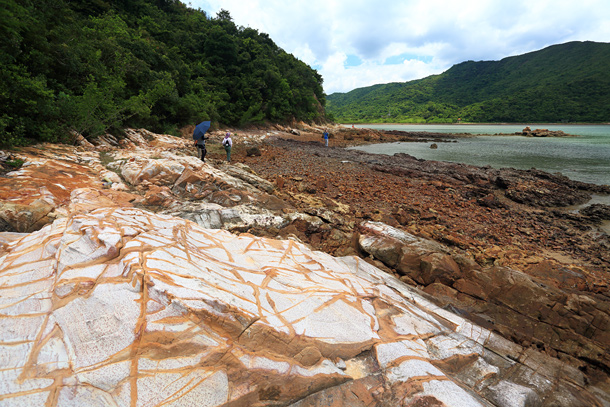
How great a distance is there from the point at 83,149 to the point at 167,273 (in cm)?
1240

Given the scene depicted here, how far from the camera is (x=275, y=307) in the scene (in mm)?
3250

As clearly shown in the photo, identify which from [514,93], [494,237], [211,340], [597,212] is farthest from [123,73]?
[514,93]

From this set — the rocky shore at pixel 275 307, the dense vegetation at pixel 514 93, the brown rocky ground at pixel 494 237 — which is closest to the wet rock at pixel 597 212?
the brown rocky ground at pixel 494 237

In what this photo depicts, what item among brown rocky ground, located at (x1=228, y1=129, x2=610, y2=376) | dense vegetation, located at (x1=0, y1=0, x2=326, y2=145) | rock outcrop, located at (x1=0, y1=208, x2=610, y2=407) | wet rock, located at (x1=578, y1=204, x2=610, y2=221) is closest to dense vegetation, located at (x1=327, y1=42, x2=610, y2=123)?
dense vegetation, located at (x1=0, y1=0, x2=326, y2=145)

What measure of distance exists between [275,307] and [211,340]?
0.91 meters

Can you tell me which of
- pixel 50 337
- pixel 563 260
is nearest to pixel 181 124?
pixel 50 337

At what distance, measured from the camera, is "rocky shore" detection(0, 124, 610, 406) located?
234 centimetres

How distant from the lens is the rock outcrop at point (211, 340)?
2.19m

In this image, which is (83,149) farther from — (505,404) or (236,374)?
(505,404)

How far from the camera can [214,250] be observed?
4.46m

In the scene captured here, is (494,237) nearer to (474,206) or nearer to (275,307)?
(474,206)

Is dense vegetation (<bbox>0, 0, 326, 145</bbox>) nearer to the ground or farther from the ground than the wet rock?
farther from the ground

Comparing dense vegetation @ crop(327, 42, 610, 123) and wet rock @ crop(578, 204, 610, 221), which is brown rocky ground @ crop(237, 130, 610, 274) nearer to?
wet rock @ crop(578, 204, 610, 221)

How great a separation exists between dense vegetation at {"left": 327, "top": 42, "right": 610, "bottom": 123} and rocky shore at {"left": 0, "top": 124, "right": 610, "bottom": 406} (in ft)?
259
